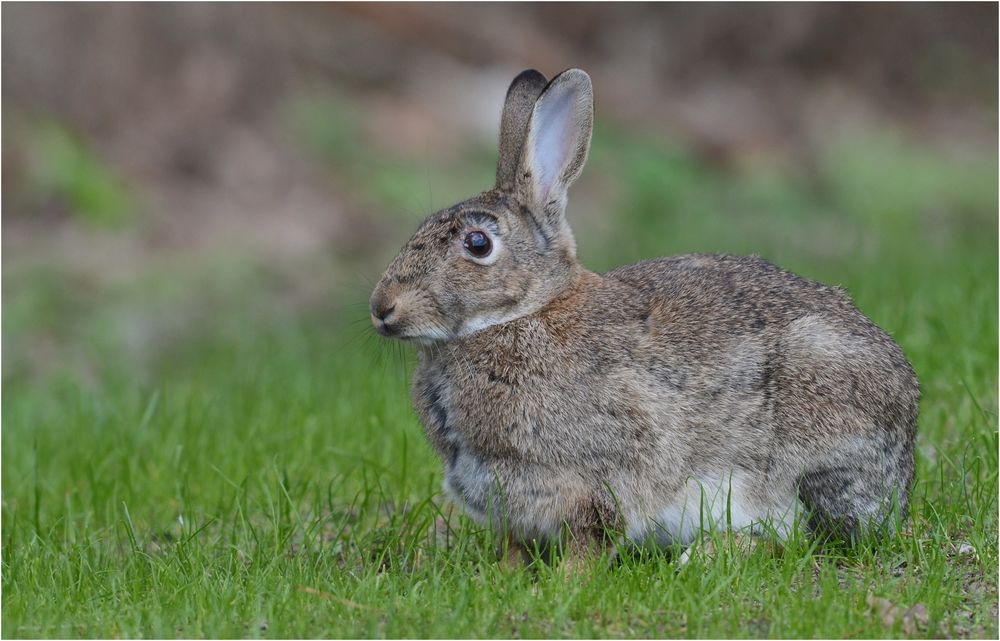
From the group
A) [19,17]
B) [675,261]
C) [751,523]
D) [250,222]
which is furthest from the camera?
[250,222]

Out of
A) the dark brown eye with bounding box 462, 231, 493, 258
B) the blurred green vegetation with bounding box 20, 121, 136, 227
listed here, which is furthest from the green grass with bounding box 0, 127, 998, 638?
the blurred green vegetation with bounding box 20, 121, 136, 227

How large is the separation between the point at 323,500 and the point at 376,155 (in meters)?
9.80

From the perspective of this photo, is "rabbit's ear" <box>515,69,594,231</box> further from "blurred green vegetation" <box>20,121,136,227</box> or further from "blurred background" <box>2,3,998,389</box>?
"blurred green vegetation" <box>20,121,136,227</box>

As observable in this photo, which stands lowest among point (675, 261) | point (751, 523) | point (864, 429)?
point (751, 523)

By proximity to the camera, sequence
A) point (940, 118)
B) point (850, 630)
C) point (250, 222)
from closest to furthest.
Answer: point (850, 630) → point (250, 222) → point (940, 118)

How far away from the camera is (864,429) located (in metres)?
5.23

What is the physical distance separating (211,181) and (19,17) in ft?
8.03

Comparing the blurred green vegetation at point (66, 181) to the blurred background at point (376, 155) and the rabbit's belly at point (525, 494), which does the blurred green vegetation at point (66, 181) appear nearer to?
the blurred background at point (376, 155)

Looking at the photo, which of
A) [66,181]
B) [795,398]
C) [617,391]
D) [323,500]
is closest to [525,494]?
[617,391]

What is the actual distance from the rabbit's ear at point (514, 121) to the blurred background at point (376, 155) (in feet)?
9.33

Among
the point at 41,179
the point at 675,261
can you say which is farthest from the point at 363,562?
the point at 41,179

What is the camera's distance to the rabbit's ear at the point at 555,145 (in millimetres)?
5383

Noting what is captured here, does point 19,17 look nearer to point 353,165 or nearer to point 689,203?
point 353,165

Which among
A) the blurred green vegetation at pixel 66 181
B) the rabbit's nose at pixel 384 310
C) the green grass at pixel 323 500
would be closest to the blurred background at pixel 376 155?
the blurred green vegetation at pixel 66 181
